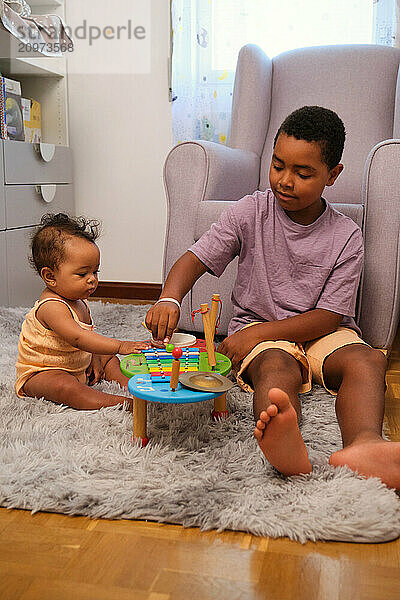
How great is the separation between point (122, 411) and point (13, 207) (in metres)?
1.24

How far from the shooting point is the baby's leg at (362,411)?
90 centimetres

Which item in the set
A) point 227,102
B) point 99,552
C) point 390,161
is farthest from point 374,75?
point 99,552

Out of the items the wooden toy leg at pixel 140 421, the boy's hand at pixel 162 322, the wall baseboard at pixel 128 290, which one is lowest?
the wall baseboard at pixel 128 290

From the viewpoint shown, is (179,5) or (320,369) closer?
(320,369)

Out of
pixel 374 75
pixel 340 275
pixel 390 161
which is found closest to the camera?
pixel 340 275

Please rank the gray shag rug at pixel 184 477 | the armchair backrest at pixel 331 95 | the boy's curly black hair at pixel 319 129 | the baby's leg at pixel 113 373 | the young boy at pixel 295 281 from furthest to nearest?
the armchair backrest at pixel 331 95 → the baby's leg at pixel 113 373 → the boy's curly black hair at pixel 319 129 → the young boy at pixel 295 281 → the gray shag rug at pixel 184 477

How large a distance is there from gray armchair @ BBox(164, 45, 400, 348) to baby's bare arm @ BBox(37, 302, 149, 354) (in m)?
0.52

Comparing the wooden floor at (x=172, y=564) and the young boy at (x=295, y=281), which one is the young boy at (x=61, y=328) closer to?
the young boy at (x=295, y=281)

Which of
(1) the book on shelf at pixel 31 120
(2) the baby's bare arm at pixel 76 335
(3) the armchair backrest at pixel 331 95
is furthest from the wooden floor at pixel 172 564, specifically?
(1) the book on shelf at pixel 31 120

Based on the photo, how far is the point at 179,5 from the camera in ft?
7.91

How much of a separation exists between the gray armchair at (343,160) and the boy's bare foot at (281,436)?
71 cm

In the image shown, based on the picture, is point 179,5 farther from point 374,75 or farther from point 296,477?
point 296,477

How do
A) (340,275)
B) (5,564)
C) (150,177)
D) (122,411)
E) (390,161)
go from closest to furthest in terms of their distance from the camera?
(5,564) → (122,411) → (340,275) → (390,161) → (150,177)

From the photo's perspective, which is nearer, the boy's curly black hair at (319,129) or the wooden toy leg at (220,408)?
the wooden toy leg at (220,408)
